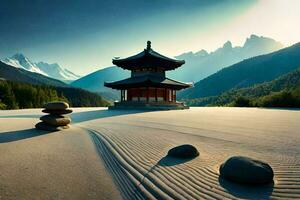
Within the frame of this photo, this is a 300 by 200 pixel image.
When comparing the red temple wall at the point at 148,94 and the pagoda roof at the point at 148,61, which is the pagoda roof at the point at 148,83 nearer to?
the red temple wall at the point at 148,94

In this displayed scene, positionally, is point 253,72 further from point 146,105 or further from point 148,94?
point 146,105

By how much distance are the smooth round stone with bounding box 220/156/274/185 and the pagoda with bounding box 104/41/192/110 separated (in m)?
26.1

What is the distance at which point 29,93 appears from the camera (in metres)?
62.5

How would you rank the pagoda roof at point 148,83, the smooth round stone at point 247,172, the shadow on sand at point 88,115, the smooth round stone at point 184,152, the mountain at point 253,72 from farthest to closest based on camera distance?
the mountain at point 253,72
the pagoda roof at point 148,83
the shadow on sand at point 88,115
the smooth round stone at point 184,152
the smooth round stone at point 247,172

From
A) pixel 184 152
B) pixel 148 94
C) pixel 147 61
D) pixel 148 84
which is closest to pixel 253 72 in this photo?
pixel 147 61

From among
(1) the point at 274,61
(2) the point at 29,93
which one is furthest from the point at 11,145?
(1) the point at 274,61

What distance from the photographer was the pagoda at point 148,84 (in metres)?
32.0

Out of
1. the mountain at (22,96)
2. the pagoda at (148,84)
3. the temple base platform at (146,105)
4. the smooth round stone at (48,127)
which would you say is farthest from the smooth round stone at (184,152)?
the mountain at (22,96)

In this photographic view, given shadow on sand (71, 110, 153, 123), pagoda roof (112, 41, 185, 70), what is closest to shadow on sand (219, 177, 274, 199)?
shadow on sand (71, 110, 153, 123)

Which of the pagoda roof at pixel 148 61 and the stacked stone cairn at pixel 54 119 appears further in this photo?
the pagoda roof at pixel 148 61

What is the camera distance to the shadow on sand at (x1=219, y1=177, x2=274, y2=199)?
13.2ft

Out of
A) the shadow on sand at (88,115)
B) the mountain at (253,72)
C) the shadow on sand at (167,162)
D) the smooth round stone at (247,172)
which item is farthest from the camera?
the mountain at (253,72)

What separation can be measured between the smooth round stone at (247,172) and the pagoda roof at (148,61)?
2945 centimetres

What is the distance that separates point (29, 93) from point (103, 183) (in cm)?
6652
